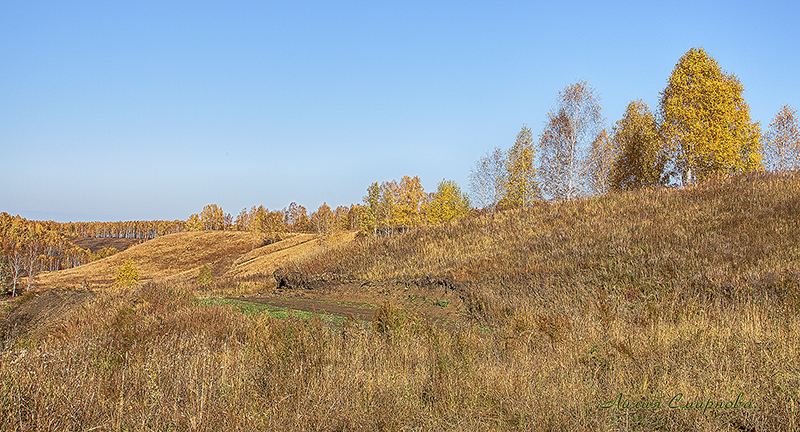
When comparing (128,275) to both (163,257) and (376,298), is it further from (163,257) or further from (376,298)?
(376,298)

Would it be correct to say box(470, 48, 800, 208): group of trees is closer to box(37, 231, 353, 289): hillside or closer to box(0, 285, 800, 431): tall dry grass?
box(0, 285, 800, 431): tall dry grass

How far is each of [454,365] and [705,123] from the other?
31936 millimetres

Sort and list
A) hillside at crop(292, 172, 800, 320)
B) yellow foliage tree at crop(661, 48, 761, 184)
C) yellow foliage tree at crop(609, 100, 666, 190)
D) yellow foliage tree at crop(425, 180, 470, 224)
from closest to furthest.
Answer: hillside at crop(292, 172, 800, 320), yellow foliage tree at crop(661, 48, 761, 184), yellow foliage tree at crop(609, 100, 666, 190), yellow foliage tree at crop(425, 180, 470, 224)

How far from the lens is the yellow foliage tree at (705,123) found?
28.8 metres

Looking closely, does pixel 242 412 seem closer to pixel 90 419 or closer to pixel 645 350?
pixel 90 419

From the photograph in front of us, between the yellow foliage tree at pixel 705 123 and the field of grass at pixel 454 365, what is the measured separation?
2032cm

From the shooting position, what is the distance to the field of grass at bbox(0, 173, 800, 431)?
11.9ft

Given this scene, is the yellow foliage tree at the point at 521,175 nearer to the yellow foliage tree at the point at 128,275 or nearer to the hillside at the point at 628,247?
the hillside at the point at 628,247

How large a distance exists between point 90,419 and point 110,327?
3.94 metres

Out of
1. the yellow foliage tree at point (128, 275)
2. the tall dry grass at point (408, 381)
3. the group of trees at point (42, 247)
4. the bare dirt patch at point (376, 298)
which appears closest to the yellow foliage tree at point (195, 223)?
the group of trees at point (42, 247)

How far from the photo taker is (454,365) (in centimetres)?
520

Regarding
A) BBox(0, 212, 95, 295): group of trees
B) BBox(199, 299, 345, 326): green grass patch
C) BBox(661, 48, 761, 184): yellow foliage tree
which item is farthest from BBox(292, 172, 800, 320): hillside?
BBox(0, 212, 95, 295): group of trees

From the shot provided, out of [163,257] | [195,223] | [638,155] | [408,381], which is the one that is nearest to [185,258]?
[163,257]

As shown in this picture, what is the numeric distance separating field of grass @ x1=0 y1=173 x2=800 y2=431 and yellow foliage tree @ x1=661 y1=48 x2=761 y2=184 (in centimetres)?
2032
